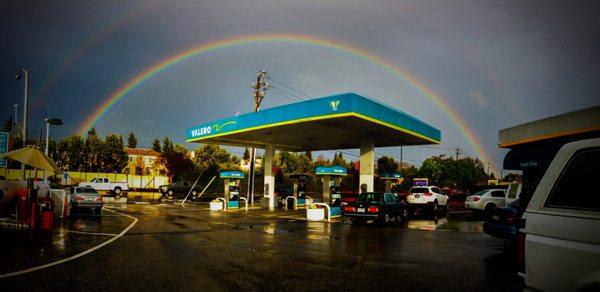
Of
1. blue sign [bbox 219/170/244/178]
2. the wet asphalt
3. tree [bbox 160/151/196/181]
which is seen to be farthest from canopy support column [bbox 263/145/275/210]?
tree [bbox 160/151/196/181]

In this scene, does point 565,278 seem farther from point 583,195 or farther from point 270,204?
point 270,204

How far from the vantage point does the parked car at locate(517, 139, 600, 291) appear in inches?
123

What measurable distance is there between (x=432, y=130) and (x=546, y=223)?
21638 mm

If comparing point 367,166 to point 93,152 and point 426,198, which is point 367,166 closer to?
point 426,198

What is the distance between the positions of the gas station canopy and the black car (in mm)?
3457

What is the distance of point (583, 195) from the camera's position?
3.36 meters

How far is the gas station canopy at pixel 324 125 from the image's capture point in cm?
1759

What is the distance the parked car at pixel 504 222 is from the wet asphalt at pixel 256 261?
600 millimetres

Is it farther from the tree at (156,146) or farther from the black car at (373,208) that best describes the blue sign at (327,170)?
the tree at (156,146)

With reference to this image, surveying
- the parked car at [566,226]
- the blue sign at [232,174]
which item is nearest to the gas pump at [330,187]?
the blue sign at [232,174]

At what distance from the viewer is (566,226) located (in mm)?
3324

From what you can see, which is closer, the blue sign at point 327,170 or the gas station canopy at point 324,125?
the gas station canopy at point 324,125

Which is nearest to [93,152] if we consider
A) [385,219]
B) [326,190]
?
[326,190]

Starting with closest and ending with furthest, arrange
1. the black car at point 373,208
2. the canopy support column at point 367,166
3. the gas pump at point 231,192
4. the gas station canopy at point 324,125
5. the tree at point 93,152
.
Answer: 1. the gas station canopy at point 324,125
2. the black car at point 373,208
3. the canopy support column at point 367,166
4. the gas pump at point 231,192
5. the tree at point 93,152
